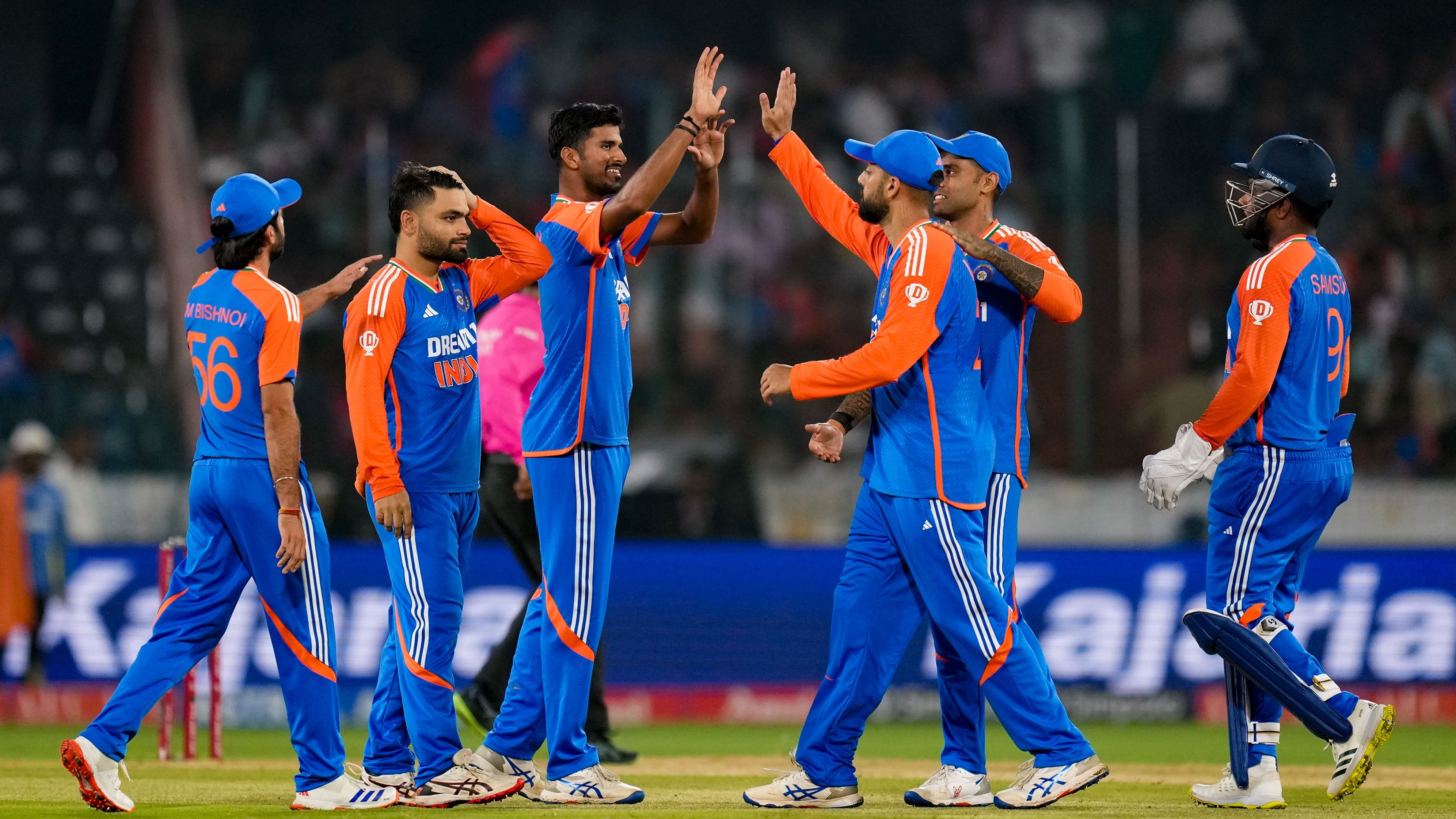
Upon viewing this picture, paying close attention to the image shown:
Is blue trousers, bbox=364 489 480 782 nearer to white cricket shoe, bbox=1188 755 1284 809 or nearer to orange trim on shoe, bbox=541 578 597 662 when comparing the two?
orange trim on shoe, bbox=541 578 597 662

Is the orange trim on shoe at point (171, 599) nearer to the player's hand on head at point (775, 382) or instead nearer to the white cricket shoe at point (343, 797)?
the white cricket shoe at point (343, 797)

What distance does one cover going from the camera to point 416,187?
595 centimetres

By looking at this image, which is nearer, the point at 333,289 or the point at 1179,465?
the point at 1179,465

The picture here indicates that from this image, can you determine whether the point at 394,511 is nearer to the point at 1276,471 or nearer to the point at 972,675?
the point at 972,675

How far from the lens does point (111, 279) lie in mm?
13453

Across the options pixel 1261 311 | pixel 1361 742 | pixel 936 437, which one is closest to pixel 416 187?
pixel 936 437

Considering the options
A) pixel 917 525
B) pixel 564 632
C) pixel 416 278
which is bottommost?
pixel 564 632

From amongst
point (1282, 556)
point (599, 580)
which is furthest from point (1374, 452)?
point (599, 580)

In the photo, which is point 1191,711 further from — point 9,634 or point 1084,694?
point 9,634

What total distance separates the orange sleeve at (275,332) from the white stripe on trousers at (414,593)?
0.75 metres

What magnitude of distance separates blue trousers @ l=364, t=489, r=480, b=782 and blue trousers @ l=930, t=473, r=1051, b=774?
1816 millimetres

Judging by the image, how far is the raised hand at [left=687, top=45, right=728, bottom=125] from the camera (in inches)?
231

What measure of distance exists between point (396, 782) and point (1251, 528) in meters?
3.41

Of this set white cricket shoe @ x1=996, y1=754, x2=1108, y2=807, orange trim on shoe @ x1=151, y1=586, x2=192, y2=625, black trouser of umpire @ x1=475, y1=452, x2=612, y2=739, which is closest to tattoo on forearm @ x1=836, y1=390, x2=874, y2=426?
white cricket shoe @ x1=996, y1=754, x2=1108, y2=807
